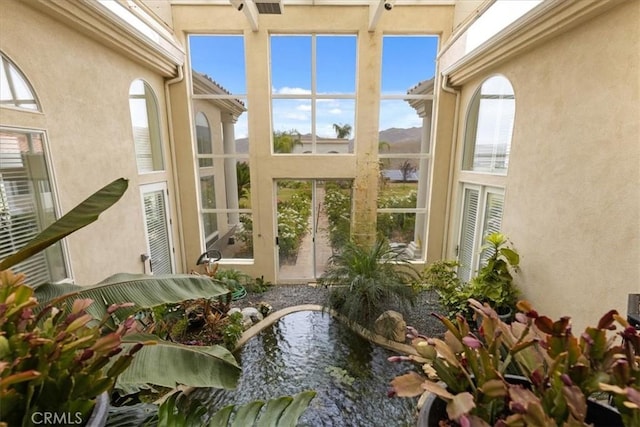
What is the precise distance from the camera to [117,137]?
12.8 ft

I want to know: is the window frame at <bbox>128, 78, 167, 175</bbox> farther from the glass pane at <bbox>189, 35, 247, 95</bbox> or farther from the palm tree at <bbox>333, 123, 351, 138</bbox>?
the palm tree at <bbox>333, 123, 351, 138</bbox>

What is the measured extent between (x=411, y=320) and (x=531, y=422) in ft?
14.0

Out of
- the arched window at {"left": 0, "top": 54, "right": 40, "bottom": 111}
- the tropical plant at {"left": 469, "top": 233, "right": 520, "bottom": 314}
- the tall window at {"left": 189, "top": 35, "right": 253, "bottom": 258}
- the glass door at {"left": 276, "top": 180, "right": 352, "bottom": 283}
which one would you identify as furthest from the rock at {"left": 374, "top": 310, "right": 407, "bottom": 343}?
the arched window at {"left": 0, "top": 54, "right": 40, "bottom": 111}

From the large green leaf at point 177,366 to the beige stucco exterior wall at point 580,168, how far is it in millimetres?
3163

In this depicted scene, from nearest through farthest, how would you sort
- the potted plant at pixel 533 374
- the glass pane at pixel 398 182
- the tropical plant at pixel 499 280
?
the potted plant at pixel 533 374
the tropical plant at pixel 499 280
the glass pane at pixel 398 182

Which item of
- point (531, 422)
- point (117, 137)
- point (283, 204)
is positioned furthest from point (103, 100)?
point (531, 422)

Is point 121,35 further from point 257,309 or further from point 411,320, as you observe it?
point 411,320

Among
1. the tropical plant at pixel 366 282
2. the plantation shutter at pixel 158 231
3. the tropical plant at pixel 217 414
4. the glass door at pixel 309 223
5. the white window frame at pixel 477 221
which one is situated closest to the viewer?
the tropical plant at pixel 217 414

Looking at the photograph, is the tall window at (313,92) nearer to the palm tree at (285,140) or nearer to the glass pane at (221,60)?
the palm tree at (285,140)

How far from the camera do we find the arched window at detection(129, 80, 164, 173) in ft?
14.7

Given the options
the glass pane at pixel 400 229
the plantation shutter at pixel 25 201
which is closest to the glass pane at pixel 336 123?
the glass pane at pixel 400 229

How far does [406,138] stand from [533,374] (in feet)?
18.0

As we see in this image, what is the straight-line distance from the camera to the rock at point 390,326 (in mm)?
3977

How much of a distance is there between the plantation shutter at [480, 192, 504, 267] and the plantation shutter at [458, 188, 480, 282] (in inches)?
10.5
